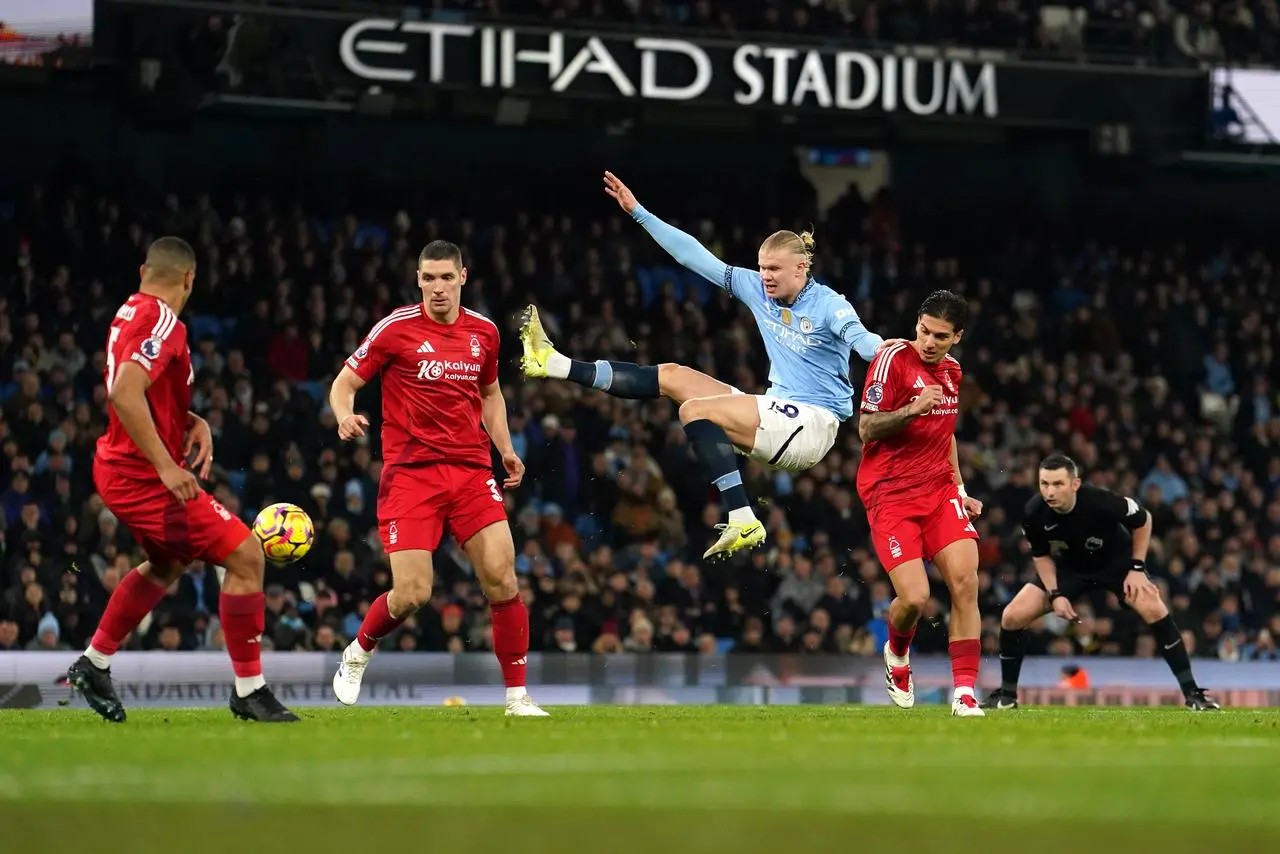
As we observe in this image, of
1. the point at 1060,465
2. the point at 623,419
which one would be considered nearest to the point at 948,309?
the point at 1060,465

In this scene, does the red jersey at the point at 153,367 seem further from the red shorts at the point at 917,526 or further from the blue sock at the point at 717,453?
the red shorts at the point at 917,526

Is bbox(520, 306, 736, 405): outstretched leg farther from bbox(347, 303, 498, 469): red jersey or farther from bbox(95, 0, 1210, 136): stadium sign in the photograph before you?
bbox(95, 0, 1210, 136): stadium sign

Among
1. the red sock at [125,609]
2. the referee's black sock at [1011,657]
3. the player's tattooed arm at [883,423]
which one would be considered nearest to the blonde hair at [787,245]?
the player's tattooed arm at [883,423]

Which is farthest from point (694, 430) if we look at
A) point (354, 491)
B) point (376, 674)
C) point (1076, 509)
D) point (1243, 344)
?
point (1243, 344)

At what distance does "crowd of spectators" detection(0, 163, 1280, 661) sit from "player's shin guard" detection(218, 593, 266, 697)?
28.8ft

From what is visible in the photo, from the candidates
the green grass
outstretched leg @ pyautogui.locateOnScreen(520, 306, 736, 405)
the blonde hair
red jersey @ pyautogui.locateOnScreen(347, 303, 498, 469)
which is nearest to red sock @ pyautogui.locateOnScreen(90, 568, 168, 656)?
the green grass

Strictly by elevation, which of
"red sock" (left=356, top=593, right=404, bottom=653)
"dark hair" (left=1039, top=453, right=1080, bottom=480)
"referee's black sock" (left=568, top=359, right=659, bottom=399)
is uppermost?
"referee's black sock" (left=568, top=359, right=659, bottom=399)

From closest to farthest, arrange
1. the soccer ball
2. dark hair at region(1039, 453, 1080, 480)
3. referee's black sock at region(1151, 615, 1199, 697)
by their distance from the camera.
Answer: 1. the soccer ball
2. dark hair at region(1039, 453, 1080, 480)
3. referee's black sock at region(1151, 615, 1199, 697)

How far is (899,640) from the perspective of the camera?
12.7 meters

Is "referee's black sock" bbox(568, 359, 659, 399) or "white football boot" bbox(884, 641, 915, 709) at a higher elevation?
"referee's black sock" bbox(568, 359, 659, 399)

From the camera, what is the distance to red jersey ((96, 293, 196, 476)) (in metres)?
9.27

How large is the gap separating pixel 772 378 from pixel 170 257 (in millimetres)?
3978

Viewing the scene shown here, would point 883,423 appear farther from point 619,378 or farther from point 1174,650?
point 1174,650

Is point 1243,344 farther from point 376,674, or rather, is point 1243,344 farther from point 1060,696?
point 376,674
